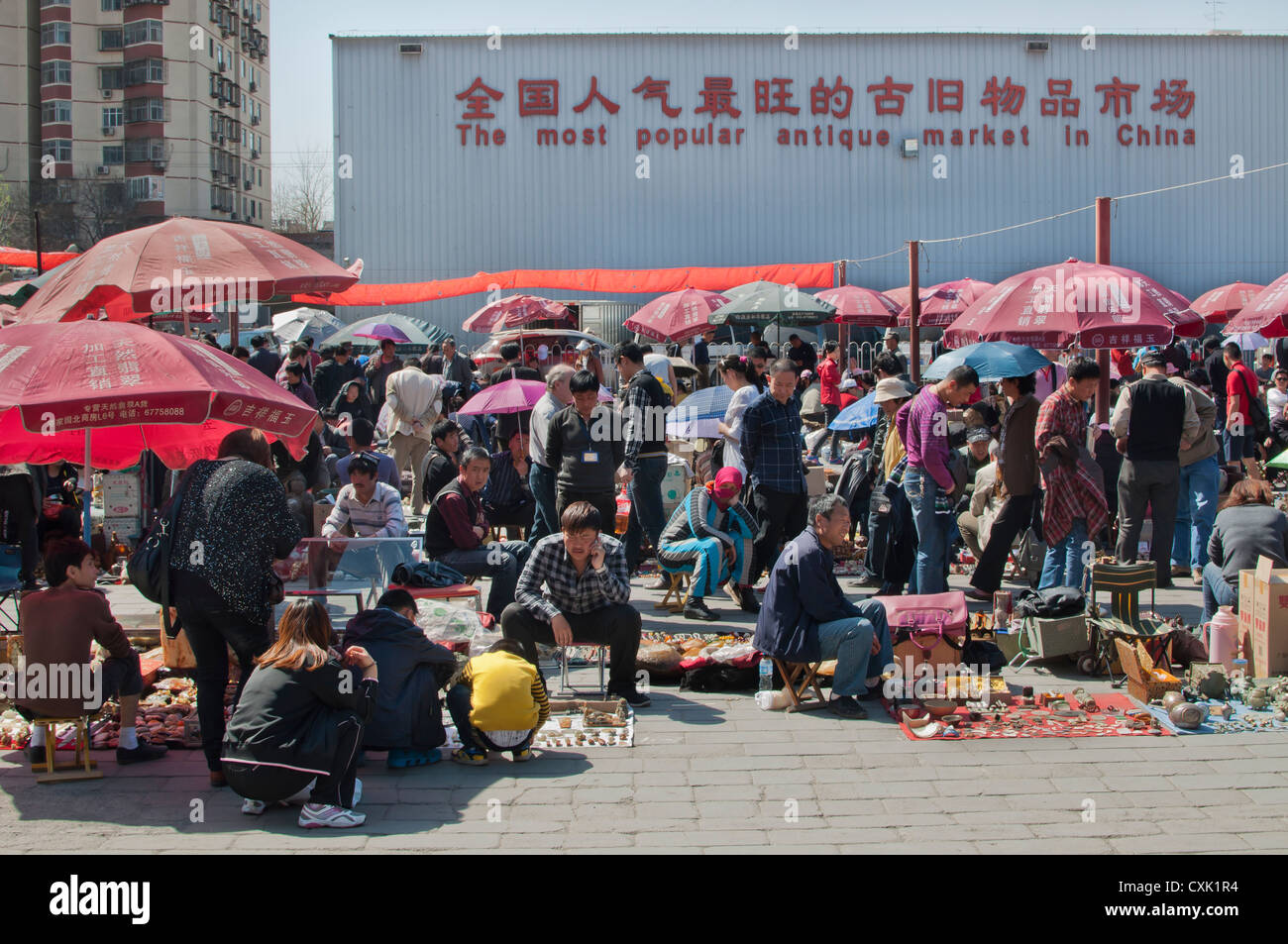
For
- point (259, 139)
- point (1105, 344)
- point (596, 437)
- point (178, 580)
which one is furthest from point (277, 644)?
point (259, 139)

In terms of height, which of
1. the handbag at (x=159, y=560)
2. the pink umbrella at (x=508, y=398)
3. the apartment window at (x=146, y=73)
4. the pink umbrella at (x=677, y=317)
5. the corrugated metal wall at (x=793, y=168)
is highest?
the apartment window at (x=146, y=73)

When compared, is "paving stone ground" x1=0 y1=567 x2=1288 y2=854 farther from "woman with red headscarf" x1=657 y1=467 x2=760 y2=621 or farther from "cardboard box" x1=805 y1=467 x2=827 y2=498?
"cardboard box" x1=805 y1=467 x2=827 y2=498

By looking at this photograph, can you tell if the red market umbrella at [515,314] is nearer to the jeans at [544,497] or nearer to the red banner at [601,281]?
the red banner at [601,281]

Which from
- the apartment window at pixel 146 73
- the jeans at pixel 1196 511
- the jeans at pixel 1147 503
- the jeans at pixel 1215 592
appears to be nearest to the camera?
the jeans at pixel 1215 592

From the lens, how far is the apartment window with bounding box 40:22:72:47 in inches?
2539

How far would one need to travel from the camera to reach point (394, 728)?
18.8 feet

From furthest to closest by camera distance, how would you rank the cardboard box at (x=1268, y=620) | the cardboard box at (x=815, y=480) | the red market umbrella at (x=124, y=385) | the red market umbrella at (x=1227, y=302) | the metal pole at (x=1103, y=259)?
the red market umbrella at (x=1227, y=302), the cardboard box at (x=815, y=480), the metal pole at (x=1103, y=259), the cardboard box at (x=1268, y=620), the red market umbrella at (x=124, y=385)

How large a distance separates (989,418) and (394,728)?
783 cm

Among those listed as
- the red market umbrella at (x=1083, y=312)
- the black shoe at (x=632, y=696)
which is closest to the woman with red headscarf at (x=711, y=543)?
the black shoe at (x=632, y=696)

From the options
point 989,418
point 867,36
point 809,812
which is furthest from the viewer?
point 867,36

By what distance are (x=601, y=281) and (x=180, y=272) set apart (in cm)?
2235

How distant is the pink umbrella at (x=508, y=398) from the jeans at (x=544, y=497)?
2191 mm

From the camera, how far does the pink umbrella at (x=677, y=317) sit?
19.4m

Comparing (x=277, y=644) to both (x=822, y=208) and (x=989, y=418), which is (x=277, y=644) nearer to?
(x=989, y=418)
